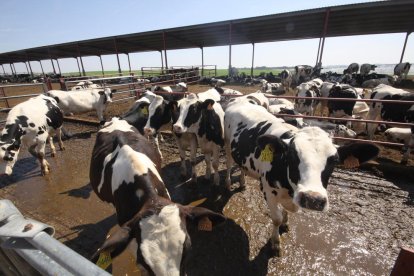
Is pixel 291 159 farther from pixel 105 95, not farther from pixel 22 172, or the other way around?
pixel 105 95

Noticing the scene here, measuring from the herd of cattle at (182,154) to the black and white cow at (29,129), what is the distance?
0.8 inches

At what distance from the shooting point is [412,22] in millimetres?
17406

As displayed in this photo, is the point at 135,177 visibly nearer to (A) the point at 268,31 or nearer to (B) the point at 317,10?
(B) the point at 317,10

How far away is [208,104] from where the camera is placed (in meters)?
4.41

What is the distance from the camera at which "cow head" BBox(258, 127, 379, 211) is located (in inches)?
75.5

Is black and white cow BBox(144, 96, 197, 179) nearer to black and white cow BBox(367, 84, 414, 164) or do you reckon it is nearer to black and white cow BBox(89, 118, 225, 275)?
black and white cow BBox(89, 118, 225, 275)

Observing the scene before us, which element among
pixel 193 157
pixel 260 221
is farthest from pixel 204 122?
pixel 260 221

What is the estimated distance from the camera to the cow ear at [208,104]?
438 cm

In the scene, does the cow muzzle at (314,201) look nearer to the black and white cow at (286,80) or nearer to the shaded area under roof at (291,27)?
the shaded area under roof at (291,27)

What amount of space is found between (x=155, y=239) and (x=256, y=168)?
205cm

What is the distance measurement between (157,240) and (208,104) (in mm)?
3157

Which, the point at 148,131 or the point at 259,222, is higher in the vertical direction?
the point at 148,131

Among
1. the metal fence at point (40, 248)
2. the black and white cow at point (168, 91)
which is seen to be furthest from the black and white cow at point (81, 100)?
the metal fence at point (40, 248)

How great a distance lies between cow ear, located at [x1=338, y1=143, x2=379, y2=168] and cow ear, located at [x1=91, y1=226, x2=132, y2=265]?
218 centimetres
